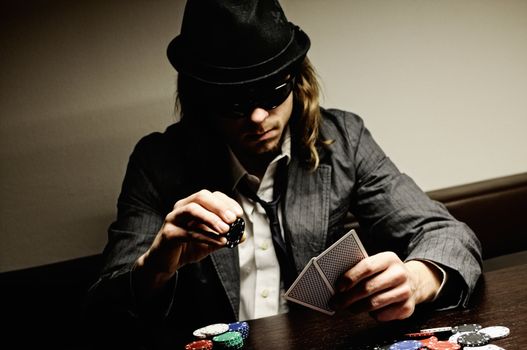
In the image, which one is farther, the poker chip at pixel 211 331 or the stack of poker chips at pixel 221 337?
the poker chip at pixel 211 331

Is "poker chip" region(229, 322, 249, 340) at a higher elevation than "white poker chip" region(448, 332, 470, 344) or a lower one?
lower

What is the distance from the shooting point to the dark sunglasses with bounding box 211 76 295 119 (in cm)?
173

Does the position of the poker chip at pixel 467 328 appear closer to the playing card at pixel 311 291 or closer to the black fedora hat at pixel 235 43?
the playing card at pixel 311 291

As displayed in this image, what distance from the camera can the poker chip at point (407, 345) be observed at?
116 cm

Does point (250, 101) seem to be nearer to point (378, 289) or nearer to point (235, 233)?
point (235, 233)

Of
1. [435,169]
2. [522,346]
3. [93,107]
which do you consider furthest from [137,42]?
[522,346]

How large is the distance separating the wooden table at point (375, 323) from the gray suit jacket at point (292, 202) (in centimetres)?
37

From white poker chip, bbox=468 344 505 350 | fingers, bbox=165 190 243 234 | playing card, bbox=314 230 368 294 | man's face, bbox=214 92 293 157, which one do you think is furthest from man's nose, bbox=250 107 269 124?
white poker chip, bbox=468 344 505 350

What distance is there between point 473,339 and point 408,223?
2.45ft

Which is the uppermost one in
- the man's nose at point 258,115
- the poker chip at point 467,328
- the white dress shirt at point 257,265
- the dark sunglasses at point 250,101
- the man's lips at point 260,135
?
the dark sunglasses at point 250,101

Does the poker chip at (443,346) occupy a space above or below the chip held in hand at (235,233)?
below

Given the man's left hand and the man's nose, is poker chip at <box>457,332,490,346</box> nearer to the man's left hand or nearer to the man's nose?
the man's left hand

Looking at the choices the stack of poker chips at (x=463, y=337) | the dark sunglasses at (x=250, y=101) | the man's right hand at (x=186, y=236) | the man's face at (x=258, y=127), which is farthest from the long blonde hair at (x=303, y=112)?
the stack of poker chips at (x=463, y=337)

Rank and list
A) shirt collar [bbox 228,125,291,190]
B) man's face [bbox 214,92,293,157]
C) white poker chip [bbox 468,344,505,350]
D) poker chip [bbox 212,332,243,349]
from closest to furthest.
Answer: white poker chip [bbox 468,344,505,350] → poker chip [bbox 212,332,243,349] → man's face [bbox 214,92,293,157] → shirt collar [bbox 228,125,291,190]
